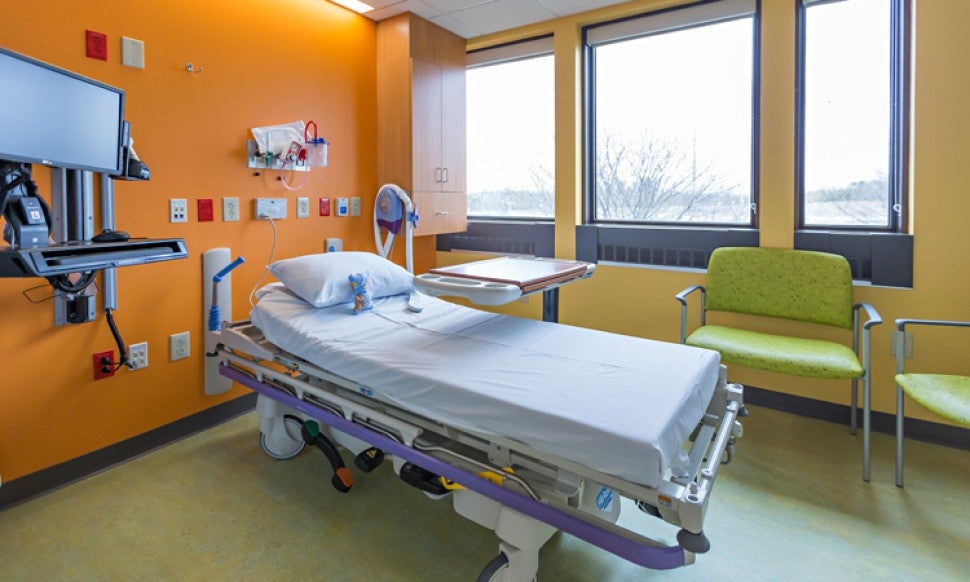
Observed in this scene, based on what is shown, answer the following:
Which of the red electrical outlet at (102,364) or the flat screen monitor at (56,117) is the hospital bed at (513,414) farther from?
the flat screen monitor at (56,117)

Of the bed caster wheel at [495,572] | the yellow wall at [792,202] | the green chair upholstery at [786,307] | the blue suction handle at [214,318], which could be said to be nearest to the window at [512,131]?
the yellow wall at [792,202]

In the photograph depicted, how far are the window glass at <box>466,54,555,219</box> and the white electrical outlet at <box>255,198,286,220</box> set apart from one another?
5.55 ft

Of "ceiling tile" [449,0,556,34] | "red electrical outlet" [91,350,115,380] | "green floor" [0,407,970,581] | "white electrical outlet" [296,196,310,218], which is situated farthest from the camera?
"ceiling tile" [449,0,556,34]

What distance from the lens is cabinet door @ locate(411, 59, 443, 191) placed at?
11.9 ft

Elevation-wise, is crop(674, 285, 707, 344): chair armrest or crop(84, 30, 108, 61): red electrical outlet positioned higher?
crop(84, 30, 108, 61): red electrical outlet

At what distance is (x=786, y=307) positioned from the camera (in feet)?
9.62

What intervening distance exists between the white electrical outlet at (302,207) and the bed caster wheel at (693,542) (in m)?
2.78

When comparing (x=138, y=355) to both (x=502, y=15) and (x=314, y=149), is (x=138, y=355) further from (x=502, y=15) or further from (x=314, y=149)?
(x=502, y=15)

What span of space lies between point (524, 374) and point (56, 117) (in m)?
1.84

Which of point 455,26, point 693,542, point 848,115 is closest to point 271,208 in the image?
point 455,26

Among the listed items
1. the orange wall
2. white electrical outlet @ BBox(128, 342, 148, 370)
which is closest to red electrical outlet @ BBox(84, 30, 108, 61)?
the orange wall

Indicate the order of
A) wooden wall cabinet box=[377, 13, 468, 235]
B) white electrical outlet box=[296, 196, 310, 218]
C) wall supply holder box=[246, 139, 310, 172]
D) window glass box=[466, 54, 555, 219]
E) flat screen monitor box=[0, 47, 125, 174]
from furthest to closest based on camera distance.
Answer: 1. window glass box=[466, 54, 555, 219]
2. wooden wall cabinet box=[377, 13, 468, 235]
3. white electrical outlet box=[296, 196, 310, 218]
4. wall supply holder box=[246, 139, 310, 172]
5. flat screen monitor box=[0, 47, 125, 174]

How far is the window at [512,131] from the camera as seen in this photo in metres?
4.00

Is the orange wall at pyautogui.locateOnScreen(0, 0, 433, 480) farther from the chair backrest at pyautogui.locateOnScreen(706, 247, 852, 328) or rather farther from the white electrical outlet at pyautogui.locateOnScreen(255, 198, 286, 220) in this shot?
the chair backrest at pyautogui.locateOnScreen(706, 247, 852, 328)
